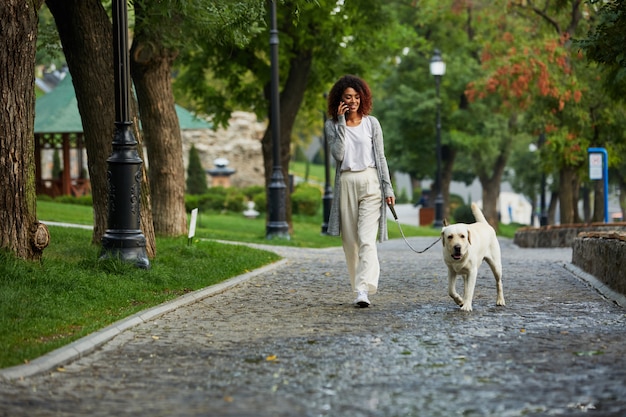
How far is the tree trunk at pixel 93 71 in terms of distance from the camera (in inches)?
543

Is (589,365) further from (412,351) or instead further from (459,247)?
(459,247)

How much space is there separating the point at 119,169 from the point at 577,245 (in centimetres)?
684

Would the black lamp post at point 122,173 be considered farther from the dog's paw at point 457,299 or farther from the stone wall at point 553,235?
the stone wall at point 553,235

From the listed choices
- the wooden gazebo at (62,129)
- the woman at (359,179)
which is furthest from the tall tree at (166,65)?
the wooden gazebo at (62,129)

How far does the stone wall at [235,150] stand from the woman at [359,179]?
43585 millimetres

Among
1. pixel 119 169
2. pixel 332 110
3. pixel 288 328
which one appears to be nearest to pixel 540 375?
pixel 288 328

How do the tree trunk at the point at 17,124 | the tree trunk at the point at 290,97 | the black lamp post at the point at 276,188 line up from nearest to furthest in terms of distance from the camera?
the tree trunk at the point at 17,124 < the black lamp post at the point at 276,188 < the tree trunk at the point at 290,97

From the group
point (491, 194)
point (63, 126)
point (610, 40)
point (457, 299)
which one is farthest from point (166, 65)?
point (491, 194)

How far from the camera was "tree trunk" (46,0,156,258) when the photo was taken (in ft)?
45.2

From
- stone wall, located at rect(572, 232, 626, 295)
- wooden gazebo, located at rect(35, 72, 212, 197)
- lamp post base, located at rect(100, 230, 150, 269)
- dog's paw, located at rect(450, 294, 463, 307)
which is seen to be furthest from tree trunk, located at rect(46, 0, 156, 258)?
wooden gazebo, located at rect(35, 72, 212, 197)

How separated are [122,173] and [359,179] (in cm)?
306

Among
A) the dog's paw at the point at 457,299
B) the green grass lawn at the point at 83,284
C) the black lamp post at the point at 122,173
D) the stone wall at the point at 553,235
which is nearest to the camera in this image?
the green grass lawn at the point at 83,284

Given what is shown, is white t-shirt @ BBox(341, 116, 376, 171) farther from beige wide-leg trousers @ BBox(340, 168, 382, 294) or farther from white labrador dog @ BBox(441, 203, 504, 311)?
white labrador dog @ BBox(441, 203, 504, 311)

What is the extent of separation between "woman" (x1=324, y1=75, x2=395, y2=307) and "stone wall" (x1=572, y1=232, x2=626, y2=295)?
253 centimetres
